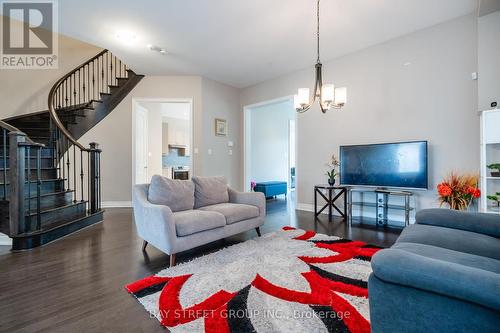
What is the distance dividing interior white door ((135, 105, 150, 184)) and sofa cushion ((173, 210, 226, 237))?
351 cm

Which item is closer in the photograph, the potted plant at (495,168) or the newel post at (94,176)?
the potted plant at (495,168)

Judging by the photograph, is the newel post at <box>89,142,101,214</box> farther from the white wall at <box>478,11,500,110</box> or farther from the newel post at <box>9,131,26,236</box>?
the white wall at <box>478,11,500,110</box>

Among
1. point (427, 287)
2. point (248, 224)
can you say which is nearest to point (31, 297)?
point (248, 224)

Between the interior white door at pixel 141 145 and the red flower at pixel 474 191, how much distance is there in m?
5.76

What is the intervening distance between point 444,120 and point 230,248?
3.36 meters

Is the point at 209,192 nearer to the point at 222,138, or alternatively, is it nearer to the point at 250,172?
the point at 222,138

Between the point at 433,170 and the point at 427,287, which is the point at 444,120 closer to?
the point at 433,170

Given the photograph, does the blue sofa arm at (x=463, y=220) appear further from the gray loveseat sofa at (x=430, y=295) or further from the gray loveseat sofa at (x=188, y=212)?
the gray loveseat sofa at (x=188, y=212)

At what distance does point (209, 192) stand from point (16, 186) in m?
2.19

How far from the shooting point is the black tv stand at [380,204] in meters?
3.40

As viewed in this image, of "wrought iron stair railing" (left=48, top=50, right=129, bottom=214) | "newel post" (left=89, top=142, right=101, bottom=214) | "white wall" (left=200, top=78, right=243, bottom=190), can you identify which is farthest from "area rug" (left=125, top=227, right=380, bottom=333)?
"wrought iron stair railing" (left=48, top=50, right=129, bottom=214)

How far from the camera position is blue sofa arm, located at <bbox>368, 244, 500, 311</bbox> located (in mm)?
731

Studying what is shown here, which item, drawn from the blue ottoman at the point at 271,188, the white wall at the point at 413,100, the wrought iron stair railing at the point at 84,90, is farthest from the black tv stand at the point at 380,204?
the wrought iron stair railing at the point at 84,90

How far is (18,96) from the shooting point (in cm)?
491
